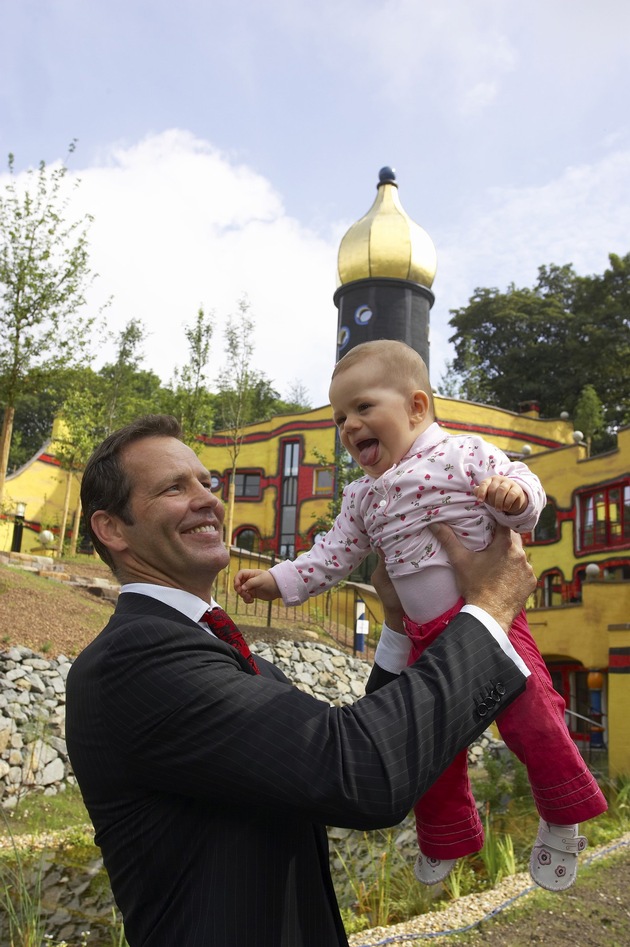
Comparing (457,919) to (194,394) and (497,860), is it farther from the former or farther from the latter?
(194,394)

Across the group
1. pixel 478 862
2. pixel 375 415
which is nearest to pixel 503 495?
pixel 375 415

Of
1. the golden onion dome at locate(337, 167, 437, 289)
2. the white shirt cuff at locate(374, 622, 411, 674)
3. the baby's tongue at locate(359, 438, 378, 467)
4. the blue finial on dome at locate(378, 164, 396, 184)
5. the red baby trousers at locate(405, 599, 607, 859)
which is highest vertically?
the blue finial on dome at locate(378, 164, 396, 184)

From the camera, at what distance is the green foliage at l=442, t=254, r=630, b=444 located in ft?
151

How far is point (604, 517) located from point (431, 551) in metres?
27.3

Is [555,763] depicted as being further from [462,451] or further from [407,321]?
[407,321]

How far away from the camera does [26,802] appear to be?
9445 millimetres

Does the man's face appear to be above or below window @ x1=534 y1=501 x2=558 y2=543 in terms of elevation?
below

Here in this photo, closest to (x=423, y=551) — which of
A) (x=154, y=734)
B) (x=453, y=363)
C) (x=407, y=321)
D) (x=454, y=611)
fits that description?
(x=454, y=611)

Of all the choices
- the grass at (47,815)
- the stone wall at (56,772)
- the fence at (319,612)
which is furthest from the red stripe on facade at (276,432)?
the grass at (47,815)

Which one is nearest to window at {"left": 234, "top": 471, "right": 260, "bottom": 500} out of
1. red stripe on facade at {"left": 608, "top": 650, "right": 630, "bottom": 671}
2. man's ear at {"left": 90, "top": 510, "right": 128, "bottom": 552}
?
red stripe on facade at {"left": 608, "top": 650, "right": 630, "bottom": 671}

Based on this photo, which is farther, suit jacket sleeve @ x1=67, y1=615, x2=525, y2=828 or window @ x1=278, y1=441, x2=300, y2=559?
window @ x1=278, y1=441, x2=300, y2=559

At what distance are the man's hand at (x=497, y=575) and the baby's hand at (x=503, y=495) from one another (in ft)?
0.26

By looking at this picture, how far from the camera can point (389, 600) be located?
2.46 m

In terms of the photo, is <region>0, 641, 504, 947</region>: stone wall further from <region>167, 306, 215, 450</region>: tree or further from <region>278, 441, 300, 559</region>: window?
<region>278, 441, 300, 559</region>: window
